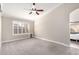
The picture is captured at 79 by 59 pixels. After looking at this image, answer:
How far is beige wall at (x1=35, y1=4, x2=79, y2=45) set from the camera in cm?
401

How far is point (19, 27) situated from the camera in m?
6.32

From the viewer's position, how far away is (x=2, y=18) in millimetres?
4695

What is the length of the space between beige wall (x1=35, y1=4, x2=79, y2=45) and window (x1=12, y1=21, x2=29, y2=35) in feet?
5.39

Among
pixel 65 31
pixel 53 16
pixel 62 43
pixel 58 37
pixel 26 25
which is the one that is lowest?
pixel 62 43

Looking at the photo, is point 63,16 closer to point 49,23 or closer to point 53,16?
point 53,16

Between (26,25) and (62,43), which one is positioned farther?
(26,25)

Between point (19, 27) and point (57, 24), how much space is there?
344cm

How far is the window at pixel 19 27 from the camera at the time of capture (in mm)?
5765

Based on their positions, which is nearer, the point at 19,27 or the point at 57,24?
the point at 57,24

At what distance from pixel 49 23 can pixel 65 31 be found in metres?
1.81

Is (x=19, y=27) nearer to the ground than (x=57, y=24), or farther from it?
nearer to the ground

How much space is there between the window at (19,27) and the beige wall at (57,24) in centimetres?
164

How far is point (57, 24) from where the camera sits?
4.83 metres

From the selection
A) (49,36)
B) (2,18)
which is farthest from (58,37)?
(2,18)
